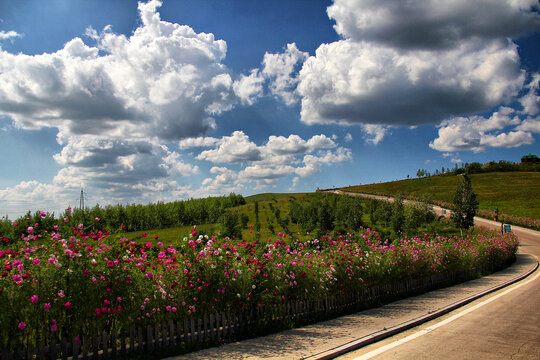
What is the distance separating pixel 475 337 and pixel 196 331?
21.1 ft

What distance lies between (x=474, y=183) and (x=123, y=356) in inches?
4766

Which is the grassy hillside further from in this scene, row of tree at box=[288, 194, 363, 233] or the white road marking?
the white road marking

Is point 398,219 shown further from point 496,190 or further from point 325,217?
point 496,190

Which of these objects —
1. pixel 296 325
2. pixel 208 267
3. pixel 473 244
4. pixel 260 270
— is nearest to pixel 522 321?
pixel 296 325

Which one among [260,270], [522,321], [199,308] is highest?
[260,270]

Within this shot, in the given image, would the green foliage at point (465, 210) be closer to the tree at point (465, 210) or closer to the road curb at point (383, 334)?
the tree at point (465, 210)

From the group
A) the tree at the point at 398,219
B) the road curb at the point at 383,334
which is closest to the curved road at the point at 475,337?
the road curb at the point at 383,334

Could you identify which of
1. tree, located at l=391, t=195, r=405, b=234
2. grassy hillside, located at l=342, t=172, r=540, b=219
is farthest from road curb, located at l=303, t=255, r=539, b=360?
grassy hillside, located at l=342, t=172, r=540, b=219

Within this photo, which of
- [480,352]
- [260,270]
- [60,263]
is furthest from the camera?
[260,270]

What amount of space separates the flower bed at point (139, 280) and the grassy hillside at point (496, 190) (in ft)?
190

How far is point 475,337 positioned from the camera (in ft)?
26.3

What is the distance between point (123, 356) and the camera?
619 cm

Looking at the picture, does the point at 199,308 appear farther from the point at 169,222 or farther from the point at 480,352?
the point at 169,222

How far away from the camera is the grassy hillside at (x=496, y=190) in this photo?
2940 inches
